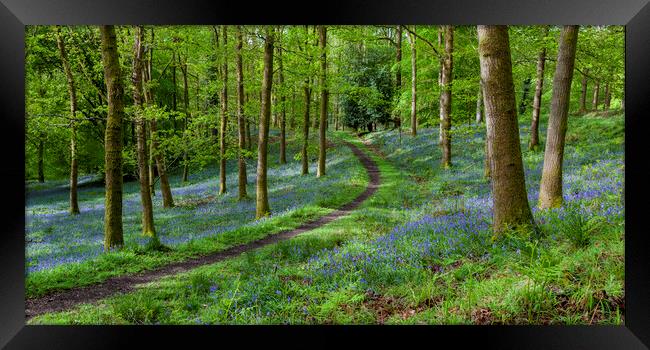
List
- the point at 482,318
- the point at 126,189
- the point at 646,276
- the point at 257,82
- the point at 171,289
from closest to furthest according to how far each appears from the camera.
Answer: the point at 482,318
the point at 646,276
the point at 171,289
the point at 257,82
the point at 126,189

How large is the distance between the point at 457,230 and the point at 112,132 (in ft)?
24.2

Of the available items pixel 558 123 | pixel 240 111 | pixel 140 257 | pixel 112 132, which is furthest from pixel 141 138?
pixel 558 123

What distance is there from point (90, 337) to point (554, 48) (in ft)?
43.9

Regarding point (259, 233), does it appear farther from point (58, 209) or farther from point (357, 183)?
point (58, 209)

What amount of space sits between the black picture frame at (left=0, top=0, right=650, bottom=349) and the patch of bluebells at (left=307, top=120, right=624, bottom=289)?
78 centimetres

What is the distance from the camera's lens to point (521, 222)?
525cm

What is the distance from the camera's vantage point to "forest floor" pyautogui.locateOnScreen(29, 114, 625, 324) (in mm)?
4062

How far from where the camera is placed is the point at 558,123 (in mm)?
6891

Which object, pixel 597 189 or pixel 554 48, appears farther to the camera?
pixel 554 48

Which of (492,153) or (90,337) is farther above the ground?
(492,153)

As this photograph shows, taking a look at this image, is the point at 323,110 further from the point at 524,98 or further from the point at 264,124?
the point at 524,98

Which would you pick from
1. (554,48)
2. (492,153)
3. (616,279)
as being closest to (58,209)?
(492,153)
